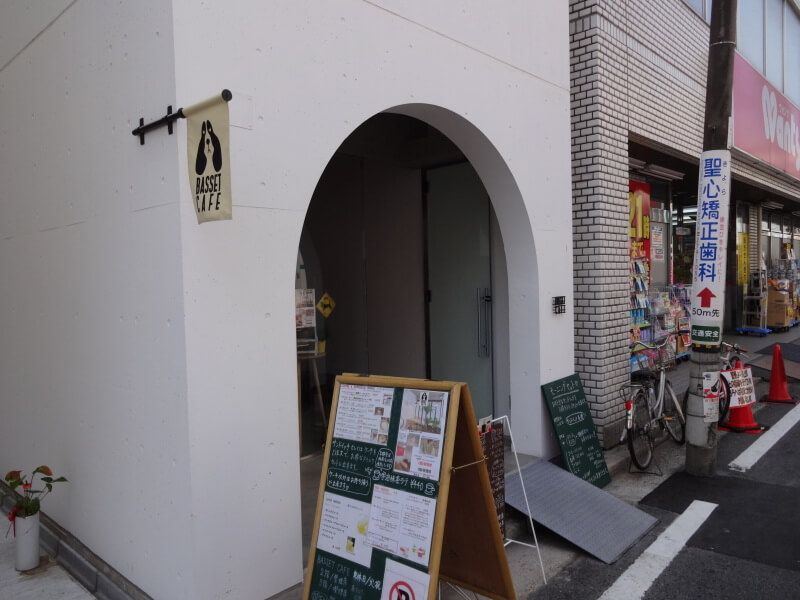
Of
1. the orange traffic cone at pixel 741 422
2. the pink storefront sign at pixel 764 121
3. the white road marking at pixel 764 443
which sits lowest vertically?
the white road marking at pixel 764 443

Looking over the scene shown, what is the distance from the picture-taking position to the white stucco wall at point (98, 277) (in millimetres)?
3113

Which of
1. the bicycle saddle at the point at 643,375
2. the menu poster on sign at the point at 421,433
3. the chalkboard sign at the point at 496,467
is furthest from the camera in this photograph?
the bicycle saddle at the point at 643,375

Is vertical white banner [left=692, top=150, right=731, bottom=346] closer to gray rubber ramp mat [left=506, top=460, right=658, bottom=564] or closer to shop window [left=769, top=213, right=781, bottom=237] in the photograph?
gray rubber ramp mat [left=506, top=460, right=658, bottom=564]

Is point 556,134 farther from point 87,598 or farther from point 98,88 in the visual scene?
point 87,598

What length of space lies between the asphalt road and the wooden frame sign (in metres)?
0.82

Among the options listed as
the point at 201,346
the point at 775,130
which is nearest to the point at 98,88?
the point at 201,346

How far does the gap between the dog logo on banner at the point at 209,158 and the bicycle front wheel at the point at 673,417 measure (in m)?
5.17

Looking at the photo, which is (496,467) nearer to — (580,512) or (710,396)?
(580,512)

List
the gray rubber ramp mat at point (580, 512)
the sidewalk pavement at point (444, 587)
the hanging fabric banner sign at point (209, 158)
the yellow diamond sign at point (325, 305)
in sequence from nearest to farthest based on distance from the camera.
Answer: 1. the hanging fabric banner sign at point (209, 158)
2. the sidewalk pavement at point (444, 587)
3. the gray rubber ramp mat at point (580, 512)
4. the yellow diamond sign at point (325, 305)

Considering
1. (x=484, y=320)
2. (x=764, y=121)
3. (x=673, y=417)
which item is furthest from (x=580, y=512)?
(x=764, y=121)

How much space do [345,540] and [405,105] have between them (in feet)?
9.35

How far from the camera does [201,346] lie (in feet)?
9.92

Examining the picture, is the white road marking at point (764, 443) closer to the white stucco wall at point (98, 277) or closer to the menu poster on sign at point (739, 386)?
the menu poster on sign at point (739, 386)

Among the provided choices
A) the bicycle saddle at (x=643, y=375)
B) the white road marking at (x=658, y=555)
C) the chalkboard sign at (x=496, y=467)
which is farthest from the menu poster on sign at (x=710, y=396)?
the chalkboard sign at (x=496, y=467)
